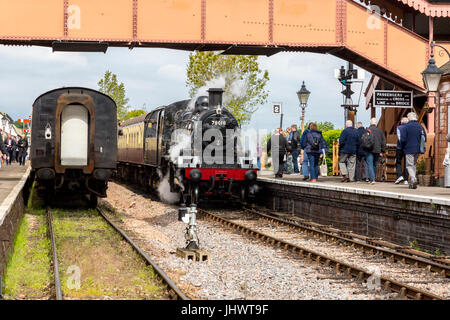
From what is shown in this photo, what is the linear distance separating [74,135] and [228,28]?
5336 millimetres

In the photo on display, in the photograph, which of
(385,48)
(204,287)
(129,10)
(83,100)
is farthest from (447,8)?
(204,287)

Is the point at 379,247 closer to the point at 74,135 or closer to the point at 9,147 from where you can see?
the point at 74,135

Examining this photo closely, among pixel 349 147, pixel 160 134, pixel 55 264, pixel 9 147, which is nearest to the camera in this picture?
pixel 55 264

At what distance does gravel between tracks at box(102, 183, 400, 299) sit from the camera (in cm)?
813

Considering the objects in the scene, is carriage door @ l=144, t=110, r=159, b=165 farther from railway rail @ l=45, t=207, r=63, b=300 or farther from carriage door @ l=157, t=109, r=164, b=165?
railway rail @ l=45, t=207, r=63, b=300

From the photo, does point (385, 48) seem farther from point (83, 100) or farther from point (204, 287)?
point (204, 287)

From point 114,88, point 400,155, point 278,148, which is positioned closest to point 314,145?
point 400,155

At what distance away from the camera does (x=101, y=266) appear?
9.69 meters

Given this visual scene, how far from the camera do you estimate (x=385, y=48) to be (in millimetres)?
19500

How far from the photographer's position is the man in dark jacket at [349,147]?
57.8ft

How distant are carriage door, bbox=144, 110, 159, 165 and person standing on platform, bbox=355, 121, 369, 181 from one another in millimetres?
6335

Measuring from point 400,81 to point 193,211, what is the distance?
36.8 ft

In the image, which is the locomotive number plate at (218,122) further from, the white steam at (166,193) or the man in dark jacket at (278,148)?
the man in dark jacket at (278,148)

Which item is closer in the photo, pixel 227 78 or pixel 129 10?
pixel 129 10
